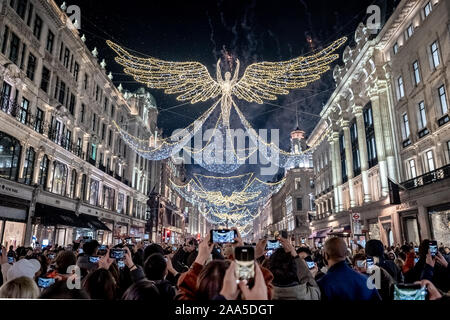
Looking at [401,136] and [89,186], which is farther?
[89,186]

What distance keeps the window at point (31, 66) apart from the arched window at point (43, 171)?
19.0 ft

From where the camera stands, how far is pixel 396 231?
26.9 meters

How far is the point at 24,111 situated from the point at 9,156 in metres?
3.26

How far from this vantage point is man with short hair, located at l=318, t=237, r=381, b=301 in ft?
11.2

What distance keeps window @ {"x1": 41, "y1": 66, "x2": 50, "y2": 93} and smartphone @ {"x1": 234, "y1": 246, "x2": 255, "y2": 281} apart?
85.4 ft

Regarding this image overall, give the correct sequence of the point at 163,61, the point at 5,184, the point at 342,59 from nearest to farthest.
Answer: the point at 163,61 → the point at 5,184 → the point at 342,59

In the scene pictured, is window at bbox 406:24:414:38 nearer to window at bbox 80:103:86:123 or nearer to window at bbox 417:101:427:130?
window at bbox 417:101:427:130

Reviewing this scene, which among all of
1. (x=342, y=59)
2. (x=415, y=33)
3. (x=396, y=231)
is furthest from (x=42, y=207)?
(x=342, y=59)

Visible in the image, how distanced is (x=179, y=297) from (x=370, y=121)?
33.6m

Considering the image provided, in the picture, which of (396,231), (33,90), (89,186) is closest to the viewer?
(33,90)

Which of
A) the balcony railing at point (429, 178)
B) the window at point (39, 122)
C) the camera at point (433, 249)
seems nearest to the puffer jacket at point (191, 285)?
the camera at point (433, 249)

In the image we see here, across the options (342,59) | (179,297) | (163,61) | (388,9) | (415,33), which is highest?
(342,59)

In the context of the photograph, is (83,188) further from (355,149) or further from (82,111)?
(355,149)

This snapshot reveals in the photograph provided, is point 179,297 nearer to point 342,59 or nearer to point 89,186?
point 89,186
